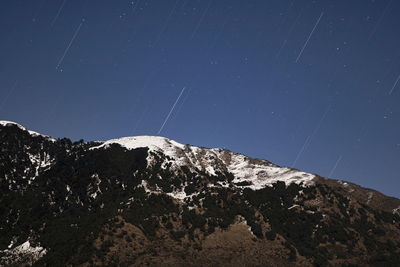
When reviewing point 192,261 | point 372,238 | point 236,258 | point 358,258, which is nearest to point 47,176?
point 192,261

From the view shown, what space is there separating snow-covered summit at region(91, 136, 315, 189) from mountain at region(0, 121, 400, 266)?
1.33 m

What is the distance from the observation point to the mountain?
97125 millimetres

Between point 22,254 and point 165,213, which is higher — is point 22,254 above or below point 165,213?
below

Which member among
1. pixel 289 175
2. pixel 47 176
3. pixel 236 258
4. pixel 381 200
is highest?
pixel 381 200

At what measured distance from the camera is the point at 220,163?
583 ft

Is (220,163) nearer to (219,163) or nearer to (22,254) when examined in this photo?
(219,163)

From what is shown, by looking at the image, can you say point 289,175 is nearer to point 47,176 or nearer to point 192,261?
point 192,261

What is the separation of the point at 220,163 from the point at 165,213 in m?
67.9

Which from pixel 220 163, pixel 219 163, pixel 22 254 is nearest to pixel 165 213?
pixel 22 254

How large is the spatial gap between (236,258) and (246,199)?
37.8 m

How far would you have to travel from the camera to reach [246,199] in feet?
429

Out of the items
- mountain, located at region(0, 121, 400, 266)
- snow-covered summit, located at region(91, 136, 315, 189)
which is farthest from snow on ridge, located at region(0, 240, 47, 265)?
snow-covered summit, located at region(91, 136, 315, 189)

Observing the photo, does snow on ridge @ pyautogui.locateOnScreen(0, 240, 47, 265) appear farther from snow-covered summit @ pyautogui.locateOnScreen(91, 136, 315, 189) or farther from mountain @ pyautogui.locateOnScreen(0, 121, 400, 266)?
snow-covered summit @ pyautogui.locateOnScreen(91, 136, 315, 189)

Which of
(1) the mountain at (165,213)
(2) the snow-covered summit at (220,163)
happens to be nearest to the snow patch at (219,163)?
(2) the snow-covered summit at (220,163)
